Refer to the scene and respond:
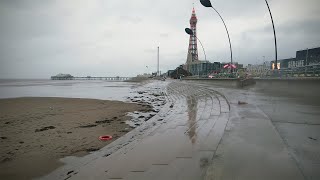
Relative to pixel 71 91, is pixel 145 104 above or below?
above

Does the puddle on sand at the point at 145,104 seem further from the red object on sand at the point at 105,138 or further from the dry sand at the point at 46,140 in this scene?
the red object on sand at the point at 105,138

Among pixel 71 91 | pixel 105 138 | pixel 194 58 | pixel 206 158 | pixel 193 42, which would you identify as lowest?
pixel 71 91

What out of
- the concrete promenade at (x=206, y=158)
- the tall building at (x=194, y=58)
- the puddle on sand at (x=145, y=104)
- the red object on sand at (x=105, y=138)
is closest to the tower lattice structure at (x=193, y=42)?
the tall building at (x=194, y=58)

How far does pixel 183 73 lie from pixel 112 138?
282ft

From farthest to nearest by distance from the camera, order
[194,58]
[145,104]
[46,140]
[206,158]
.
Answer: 1. [194,58]
2. [145,104]
3. [46,140]
4. [206,158]

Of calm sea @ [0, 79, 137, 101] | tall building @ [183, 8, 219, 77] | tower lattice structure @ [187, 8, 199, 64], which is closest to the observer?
calm sea @ [0, 79, 137, 101]

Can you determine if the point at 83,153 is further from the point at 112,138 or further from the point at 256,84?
the point at 256,84

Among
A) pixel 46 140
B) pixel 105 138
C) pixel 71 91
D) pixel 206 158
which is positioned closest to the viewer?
pixel 206 158

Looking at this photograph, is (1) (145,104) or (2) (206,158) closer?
(2) (206,158)

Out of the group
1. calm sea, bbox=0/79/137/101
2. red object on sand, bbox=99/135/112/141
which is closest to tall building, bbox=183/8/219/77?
calm sea, bbox=0/79/137/101

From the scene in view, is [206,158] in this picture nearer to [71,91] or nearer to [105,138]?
[105,138]

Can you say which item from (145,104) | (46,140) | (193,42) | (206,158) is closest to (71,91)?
(145,104)

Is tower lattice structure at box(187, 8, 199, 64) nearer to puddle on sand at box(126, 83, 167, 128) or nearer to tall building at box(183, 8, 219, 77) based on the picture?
tall building at box(183, 8, 219, 77)

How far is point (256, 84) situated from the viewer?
19.6 metres
